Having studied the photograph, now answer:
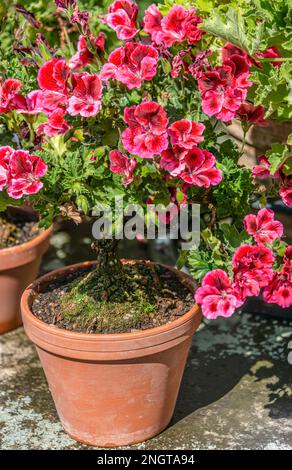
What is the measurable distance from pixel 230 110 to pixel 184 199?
0.28 meters

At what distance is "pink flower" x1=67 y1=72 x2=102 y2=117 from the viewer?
6.69 feet

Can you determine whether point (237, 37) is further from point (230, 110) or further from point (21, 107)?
point (21, 107)

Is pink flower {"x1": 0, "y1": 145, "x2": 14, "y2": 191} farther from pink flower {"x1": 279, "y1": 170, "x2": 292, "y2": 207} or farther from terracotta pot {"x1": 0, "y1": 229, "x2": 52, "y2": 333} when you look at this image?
terracotta pot {"x1": 0, "y1": 229, "x2": 52, "y2": 333}

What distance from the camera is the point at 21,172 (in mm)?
2111

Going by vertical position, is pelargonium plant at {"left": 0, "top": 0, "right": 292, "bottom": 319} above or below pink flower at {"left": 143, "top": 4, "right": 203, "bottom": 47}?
below

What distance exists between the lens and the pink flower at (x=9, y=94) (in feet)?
7.05

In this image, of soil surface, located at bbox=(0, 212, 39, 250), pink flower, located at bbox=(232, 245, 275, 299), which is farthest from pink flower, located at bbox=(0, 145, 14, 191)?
soil surface, located at bbox=(0, 212, 39, 250)

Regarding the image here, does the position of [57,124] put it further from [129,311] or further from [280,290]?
[280,290]

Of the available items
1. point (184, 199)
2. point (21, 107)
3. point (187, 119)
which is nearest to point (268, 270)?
point (184, 199)

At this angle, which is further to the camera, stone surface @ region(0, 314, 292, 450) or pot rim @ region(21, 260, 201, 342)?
stone surface @ region(0, 314, 292, 450)

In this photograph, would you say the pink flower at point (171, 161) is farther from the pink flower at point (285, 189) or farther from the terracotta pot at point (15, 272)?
the terracotta pot at point (15, 272)

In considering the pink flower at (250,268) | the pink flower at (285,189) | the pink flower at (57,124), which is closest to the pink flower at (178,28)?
the pink flower at (57,124)

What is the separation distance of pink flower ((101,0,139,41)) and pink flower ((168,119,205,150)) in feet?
0.88

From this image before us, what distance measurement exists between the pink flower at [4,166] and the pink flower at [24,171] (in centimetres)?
1
